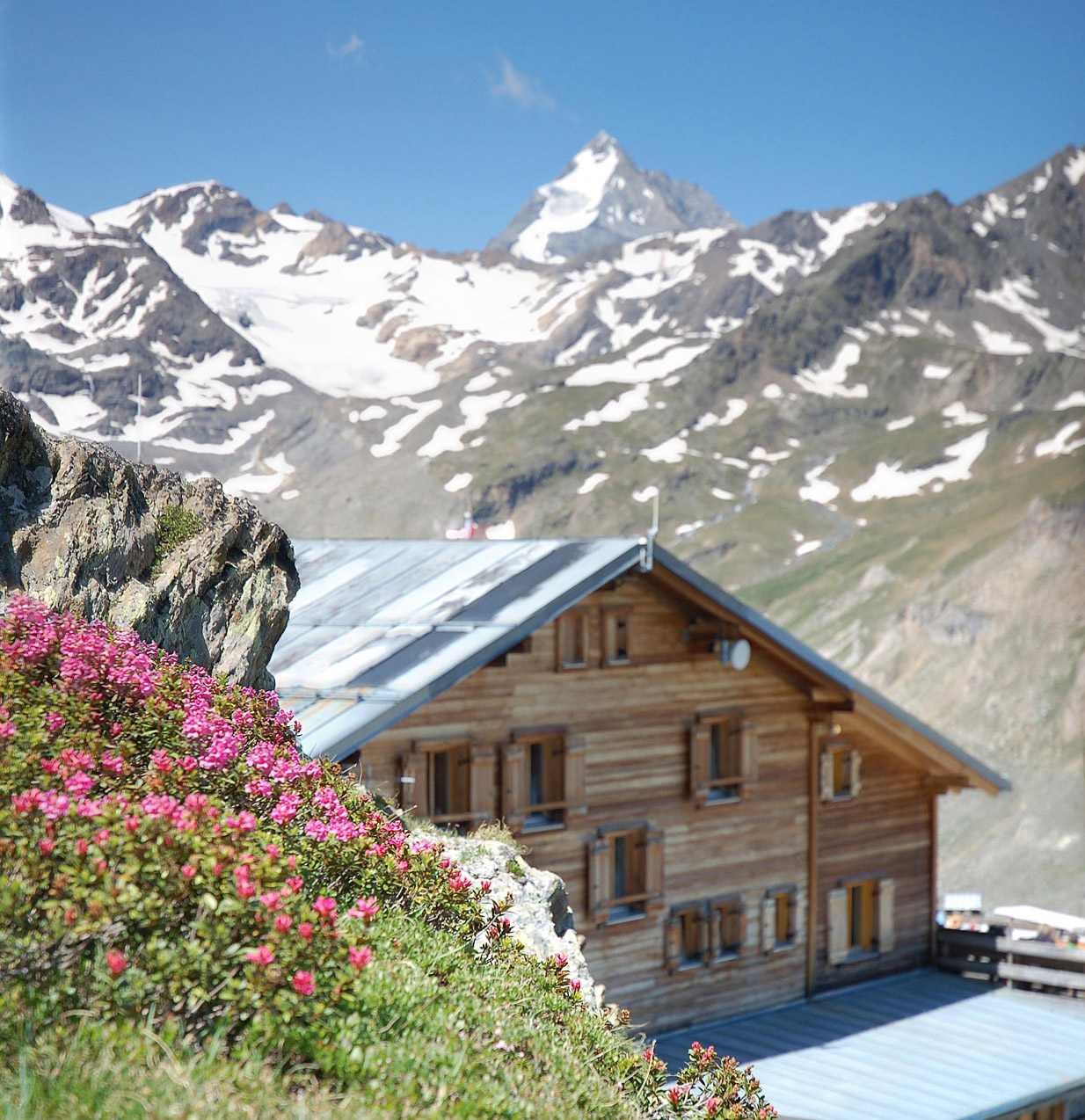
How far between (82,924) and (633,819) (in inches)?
504

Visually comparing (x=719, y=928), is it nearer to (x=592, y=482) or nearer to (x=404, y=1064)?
(x=404, y=1064)

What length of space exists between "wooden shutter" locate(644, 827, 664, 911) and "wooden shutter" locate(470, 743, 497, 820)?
2399 mm

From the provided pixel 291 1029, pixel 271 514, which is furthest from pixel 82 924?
pixel 271 514

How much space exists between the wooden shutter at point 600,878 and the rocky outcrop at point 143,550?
26.6 feet

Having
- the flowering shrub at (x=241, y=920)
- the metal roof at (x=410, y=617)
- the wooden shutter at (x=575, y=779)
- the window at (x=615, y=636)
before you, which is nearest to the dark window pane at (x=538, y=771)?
the wooden shutter at (x=575, y=779)

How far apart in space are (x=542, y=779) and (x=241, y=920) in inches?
455

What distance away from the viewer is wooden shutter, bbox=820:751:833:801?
60.8 ft

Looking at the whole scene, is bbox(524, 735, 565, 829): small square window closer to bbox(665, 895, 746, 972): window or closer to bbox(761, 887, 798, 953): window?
bbox(665, 895, 746, 972): window

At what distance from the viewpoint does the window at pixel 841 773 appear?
733 inches

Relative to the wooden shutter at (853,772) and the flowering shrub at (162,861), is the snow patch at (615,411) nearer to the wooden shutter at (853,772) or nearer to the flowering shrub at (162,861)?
the wooden shutter at (853,772)

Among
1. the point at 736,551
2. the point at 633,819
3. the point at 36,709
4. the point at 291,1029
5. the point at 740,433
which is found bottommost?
the point at 633,819

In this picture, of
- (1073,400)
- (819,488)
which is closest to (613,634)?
(819,488)

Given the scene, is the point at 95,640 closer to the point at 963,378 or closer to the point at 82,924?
the point at 82,924

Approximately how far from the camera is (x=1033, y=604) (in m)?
67.6
